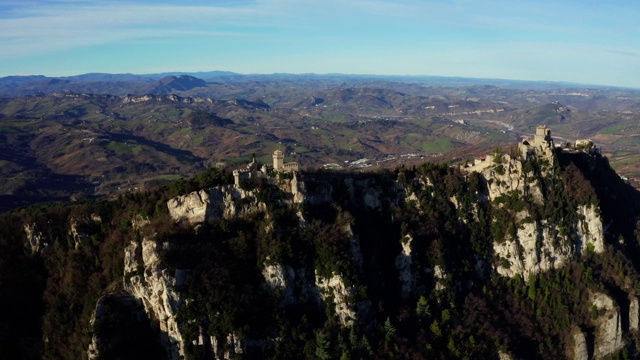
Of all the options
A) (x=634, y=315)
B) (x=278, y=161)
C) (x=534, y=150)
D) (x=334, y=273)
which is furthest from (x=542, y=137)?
(x=278, y=161)

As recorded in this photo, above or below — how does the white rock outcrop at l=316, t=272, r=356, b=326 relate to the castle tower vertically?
below

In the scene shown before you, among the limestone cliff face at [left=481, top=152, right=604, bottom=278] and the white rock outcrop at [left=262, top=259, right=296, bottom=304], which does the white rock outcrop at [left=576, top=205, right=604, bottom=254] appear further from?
the white rock outcrop at [left=262, top=259, right=296, bottom=304]

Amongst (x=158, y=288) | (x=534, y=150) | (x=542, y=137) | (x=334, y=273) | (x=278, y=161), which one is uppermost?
(x=542, y=137)

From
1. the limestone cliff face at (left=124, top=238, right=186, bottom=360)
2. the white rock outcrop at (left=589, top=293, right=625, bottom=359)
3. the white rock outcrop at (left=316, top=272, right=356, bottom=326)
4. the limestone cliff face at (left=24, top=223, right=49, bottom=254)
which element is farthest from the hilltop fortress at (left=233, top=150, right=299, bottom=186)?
the white rock outcrop at (left=589, top=293, right=625, bottom=359)

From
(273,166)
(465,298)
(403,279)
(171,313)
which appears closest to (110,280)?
(171,313)

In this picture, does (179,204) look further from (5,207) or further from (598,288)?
(5,207)

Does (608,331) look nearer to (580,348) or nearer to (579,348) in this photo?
(580,348)
